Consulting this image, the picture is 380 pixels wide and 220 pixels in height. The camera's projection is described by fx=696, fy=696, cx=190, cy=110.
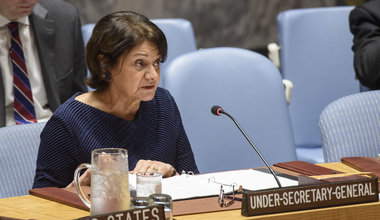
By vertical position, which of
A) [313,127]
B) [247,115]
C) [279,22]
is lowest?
[313,127]

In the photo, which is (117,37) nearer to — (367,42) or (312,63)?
(367,42)

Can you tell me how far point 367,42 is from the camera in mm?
3086

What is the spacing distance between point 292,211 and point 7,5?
1721 millimetres

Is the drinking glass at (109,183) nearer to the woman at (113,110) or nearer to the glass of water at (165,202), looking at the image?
the glass of water at (165,202)

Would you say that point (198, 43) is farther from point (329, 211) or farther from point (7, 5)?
point (329, 211)

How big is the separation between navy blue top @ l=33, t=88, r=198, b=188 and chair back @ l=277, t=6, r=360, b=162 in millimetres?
1304

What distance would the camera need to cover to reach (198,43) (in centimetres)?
421

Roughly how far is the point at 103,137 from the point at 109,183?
0.73 metres

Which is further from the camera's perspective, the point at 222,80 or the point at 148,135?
the point at 222,80

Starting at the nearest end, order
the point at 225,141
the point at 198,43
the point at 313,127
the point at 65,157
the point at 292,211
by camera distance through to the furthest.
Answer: the point at 292,211
the point at 65,157
the point at 225,141
the point at 313,127
the point at 198,43

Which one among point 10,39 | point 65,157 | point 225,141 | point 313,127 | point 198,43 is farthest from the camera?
point 198,43

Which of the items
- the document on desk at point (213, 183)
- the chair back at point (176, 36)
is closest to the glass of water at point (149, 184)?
the document on desk at point (213, 183)

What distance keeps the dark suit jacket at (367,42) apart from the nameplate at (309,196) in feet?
4.67

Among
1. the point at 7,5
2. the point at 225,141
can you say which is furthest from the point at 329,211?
the point at 7,5
